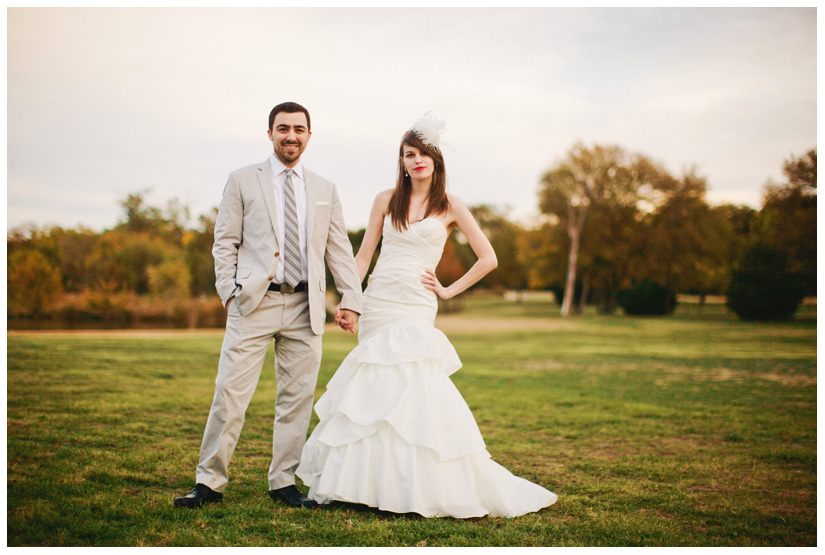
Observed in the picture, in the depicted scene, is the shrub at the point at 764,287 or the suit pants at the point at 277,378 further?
the shrub at the point at 764,287

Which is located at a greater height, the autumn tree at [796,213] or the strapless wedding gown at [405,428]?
the autumn tree at [796,213]

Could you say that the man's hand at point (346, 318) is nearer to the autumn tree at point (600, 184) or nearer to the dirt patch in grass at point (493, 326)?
the dirt patch in grass at point (493, 326)

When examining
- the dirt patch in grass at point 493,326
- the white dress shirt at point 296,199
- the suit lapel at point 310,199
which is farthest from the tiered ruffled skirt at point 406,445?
the dirt patch in grass at point 493,326

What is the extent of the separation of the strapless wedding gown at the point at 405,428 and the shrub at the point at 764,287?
26811mm

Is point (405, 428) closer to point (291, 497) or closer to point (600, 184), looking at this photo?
point (291, 497)

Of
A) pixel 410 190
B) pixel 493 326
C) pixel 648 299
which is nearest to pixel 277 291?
pixel 410 190

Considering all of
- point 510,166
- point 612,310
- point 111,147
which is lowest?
point 612,310

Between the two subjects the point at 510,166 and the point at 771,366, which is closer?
the point at 771,366

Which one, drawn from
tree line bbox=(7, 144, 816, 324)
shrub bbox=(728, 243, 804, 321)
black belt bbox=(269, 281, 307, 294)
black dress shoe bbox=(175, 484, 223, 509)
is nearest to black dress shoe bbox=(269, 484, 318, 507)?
black dress shoe bbox=(175, 484, 223, 509)

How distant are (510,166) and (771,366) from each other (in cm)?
2226

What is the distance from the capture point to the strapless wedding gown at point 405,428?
329 cm

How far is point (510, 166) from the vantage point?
3231 cm
